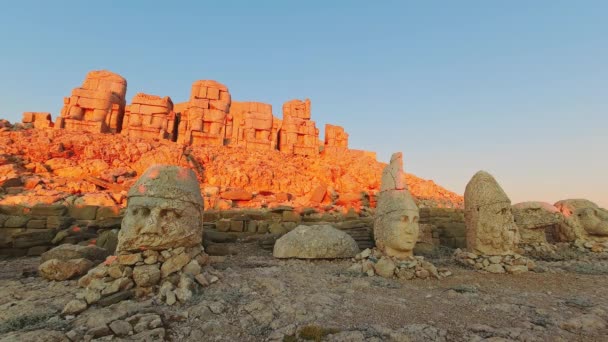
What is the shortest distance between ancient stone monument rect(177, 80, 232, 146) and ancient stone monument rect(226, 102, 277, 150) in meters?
0.67

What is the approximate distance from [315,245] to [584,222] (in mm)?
10095

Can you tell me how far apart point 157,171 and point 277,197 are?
10349mm

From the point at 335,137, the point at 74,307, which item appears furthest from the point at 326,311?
the point at 335,137

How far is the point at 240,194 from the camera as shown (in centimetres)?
1522

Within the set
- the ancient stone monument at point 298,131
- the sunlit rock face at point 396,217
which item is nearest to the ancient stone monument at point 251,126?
the ancient stone monument at point 298,131

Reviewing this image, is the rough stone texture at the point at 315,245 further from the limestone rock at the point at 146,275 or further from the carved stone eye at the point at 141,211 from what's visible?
the carved stone eye at the point at 141,211

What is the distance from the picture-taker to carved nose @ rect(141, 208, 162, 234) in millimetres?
5566

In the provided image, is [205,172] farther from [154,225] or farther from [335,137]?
[154,225]

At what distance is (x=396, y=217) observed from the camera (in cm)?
757

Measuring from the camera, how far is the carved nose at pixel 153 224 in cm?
557

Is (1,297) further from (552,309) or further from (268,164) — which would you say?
(268,164)

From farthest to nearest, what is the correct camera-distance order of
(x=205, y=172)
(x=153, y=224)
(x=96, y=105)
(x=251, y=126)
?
1. (x=251, y=126)
2. (x=96, y=105)
3. (x=205, y=172)
4. (x=153, y=224)

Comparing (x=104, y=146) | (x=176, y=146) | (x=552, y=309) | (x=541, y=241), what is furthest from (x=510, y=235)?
(x=104, y=146)

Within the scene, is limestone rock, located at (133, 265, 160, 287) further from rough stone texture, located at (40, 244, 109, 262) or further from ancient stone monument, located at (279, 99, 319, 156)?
ancient stone monument, located at (279, 99, 319, 156)
